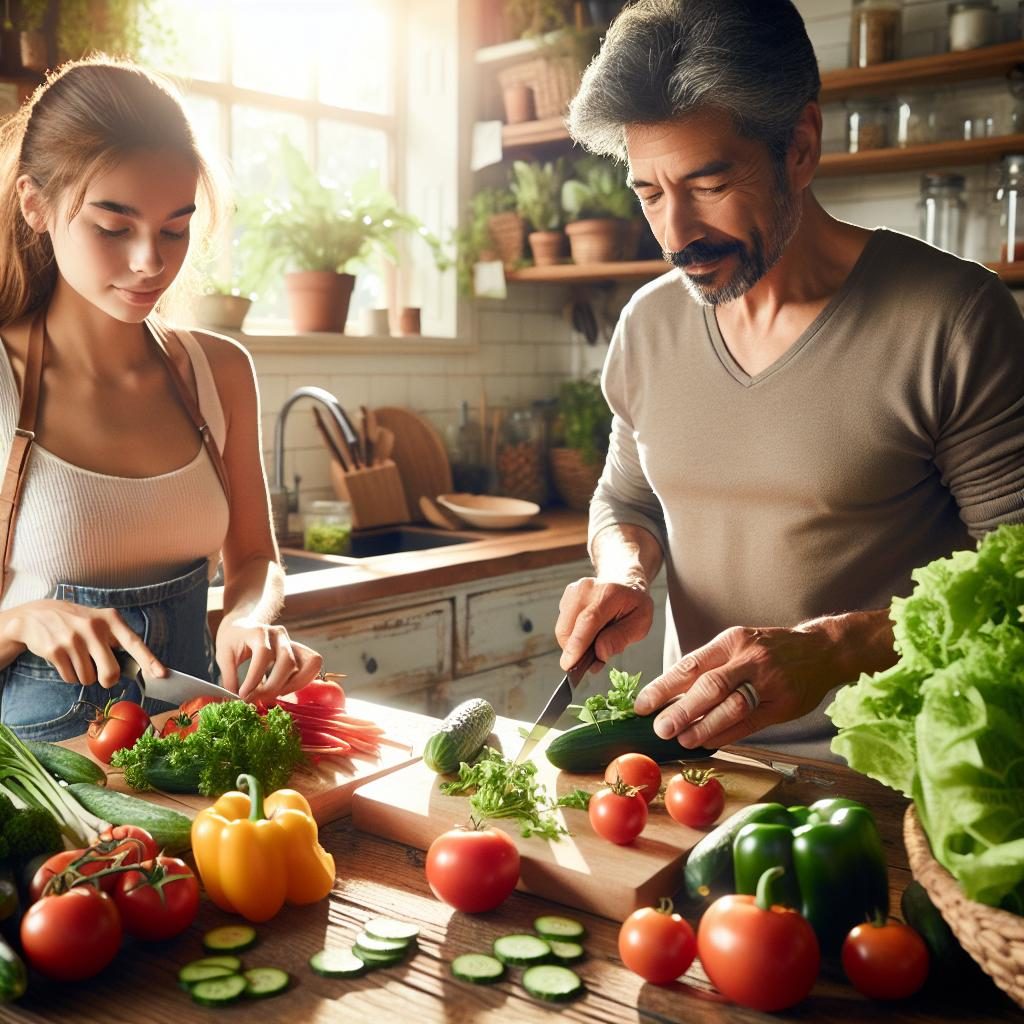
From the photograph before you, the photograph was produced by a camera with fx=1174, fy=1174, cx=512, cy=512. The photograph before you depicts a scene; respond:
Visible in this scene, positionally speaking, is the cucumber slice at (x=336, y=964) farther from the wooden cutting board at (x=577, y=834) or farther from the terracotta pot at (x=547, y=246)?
the terracotta pot at (x=547, y=246)

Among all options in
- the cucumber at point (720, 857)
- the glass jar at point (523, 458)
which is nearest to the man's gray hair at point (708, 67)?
the cucumber at point (720, 857)

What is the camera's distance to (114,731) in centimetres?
181

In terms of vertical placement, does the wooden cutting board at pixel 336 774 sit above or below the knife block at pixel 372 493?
below

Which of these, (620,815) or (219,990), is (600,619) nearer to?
(620,815)

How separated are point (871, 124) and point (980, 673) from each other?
11.3 feet

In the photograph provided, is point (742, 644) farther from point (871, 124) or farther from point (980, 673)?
point (871, 124)

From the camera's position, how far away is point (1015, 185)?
3.79 metres

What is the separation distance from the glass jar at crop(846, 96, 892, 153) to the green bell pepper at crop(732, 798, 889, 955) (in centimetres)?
330

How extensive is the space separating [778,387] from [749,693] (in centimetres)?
66

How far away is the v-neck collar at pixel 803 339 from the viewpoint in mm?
2068

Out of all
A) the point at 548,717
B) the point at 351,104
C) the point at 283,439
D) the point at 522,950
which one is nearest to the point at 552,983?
the point at 522,950

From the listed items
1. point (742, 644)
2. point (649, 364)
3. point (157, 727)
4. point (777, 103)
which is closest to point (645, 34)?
point (777, 103)

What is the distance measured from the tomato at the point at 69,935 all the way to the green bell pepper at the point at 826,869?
27.0 inches

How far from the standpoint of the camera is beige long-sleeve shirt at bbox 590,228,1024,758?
1960 mm
